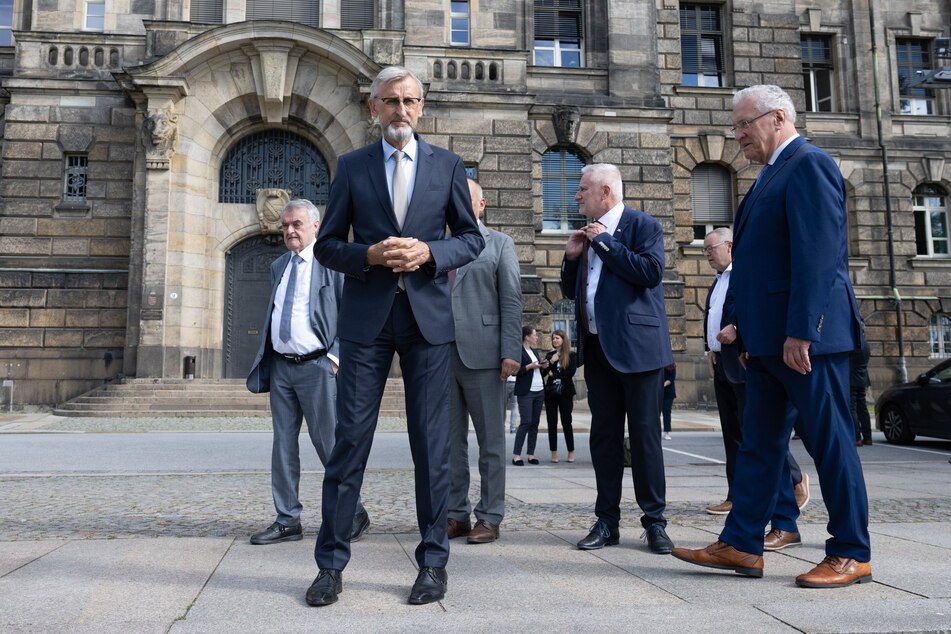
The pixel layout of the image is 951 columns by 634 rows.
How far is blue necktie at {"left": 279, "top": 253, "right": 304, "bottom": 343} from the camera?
4.89 metres

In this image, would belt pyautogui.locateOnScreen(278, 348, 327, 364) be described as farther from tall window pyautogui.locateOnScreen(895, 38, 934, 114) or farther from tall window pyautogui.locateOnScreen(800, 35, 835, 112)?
tall window pyautogui.locateOnScreen(895, 38, 934, 114)

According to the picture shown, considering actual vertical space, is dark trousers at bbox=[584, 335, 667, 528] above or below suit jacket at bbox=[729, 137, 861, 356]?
below

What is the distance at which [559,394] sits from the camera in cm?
1018

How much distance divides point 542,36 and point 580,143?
11.1 ft

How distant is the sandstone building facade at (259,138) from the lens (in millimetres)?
18188

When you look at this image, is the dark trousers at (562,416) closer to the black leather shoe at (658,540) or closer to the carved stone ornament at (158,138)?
the black leather shoe at (658,540)

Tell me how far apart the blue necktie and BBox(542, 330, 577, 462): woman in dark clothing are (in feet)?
18.2

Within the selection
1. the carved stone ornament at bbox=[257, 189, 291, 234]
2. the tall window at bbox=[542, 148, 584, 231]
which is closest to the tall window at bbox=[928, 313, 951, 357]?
the tall window at bbox=[542, 148, 584, 231]

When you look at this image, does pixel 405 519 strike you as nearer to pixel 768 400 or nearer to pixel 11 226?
pixel 768 400

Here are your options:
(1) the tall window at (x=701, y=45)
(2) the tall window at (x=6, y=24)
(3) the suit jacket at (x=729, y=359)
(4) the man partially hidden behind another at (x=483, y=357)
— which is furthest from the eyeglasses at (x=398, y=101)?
(2) the tall window at (x=6, y=24)

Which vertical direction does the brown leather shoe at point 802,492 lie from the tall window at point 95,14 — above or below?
below

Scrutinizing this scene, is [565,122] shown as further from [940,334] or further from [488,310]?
[488,310]

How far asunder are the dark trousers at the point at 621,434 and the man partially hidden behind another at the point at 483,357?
0.55 metres

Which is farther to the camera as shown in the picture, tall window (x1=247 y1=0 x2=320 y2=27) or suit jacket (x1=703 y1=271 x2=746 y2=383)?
tall window (x1=247 y1=0 x2=320 y2=27)
